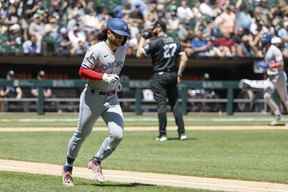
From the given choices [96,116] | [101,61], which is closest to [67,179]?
[96,116]

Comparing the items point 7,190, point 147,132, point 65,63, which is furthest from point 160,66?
point 65,63

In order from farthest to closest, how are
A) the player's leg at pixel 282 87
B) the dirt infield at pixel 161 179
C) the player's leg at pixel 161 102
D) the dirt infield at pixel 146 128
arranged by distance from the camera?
the player's leg at pixel 282 87 < the dirt infield at pixel 146 128 < the player's leg at pixel 161 102 < the dirt infield at pixel 161 179

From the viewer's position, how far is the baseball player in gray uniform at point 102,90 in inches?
367

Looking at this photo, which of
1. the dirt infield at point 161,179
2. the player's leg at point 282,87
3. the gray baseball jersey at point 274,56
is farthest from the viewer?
the player's leg at point 282,87

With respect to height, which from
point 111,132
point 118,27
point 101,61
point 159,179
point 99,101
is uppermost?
point 118,27

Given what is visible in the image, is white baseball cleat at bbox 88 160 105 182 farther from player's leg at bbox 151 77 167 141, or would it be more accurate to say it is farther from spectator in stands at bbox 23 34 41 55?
spectator in stands at bbox 23 34 41 55

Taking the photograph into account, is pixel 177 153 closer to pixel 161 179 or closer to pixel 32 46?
pixel 161 179

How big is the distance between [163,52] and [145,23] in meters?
12.1

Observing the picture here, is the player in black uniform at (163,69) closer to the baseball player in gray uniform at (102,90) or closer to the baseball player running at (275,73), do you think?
the baseball player running at (275,73)

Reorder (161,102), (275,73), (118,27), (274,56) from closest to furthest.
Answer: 1. (118,27)
2. (161,102)
3. (274,56)
4. (275,73)

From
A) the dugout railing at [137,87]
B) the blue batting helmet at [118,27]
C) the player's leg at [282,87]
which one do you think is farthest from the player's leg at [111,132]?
the dugout railing at [137,87]

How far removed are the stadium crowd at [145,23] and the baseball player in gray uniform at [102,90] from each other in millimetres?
16263

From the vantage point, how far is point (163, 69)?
15398 millimetres

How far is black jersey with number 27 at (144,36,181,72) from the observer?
15.3 m
